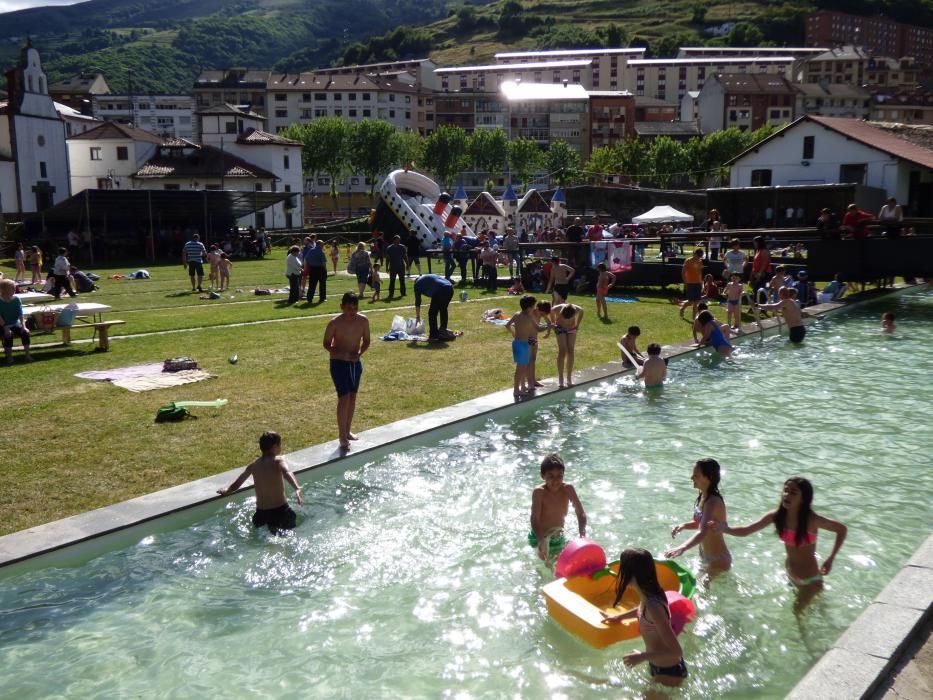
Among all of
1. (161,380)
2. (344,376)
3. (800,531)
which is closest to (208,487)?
(344,376)

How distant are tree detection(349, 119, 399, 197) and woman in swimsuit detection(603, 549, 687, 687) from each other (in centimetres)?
7738

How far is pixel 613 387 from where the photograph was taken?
12586 mm

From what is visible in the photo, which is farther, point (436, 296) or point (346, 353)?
point (436, 296)

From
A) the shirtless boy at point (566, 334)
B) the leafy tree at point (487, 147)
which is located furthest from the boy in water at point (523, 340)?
the leafy tree at point (487, 147)

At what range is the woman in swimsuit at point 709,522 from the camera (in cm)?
642

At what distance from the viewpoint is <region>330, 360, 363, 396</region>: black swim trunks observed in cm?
902

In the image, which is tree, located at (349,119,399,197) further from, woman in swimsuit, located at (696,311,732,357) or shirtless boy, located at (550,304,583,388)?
shirtless boy, located at (550,304,583,388)

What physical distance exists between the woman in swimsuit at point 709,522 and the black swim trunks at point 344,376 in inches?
156

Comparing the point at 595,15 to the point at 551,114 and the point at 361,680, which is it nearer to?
the point at 551,114

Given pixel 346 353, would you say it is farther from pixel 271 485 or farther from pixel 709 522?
pixel 709 522

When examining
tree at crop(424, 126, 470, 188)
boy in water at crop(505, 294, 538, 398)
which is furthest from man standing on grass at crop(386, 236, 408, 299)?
tree at crop(424, 126, 470, 188)

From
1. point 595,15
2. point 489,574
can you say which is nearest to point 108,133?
point 489,574

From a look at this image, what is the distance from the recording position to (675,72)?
419 ft

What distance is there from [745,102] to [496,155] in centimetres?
3334
